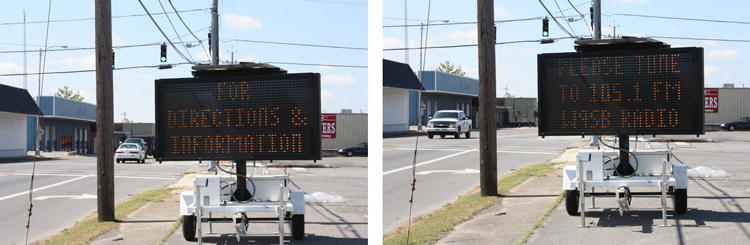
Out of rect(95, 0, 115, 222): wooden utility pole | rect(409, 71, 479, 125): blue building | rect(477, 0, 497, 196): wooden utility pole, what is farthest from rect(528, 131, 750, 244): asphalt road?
rect(409, 71, 479, 125): blue building

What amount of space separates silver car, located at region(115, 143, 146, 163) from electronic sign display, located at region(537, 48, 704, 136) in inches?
1249

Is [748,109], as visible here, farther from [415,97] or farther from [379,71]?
[379,71]

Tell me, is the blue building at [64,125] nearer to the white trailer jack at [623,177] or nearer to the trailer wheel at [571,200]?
the trailer wheel at [571,200]

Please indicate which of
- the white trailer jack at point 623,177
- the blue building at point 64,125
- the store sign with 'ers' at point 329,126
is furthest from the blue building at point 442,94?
the white trailer jack at point 623,177

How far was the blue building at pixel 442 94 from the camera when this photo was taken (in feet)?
165

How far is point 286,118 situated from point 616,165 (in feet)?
15.8

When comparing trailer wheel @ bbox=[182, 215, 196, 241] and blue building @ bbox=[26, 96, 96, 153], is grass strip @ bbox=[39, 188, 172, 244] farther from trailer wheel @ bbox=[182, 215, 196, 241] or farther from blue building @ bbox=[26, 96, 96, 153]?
blue building @ bbox=[26, 96, 96, 153]

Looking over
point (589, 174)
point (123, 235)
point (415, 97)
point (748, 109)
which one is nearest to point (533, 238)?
point (589, 174)

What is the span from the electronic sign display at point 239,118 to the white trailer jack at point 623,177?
11.9ft

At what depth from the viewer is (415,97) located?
49.9 m

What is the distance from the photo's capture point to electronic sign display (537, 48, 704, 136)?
354 inches

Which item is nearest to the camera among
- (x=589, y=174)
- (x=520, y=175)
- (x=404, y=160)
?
(x=589, y=174)

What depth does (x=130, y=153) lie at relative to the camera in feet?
123

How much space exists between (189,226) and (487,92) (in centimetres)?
569
